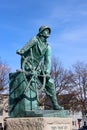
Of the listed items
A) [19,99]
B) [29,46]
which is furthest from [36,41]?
[19,99]

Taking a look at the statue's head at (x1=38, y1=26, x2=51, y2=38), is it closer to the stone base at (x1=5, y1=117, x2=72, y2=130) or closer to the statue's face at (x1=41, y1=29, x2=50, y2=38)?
the statue's face at (x1=41, y1=29, x2=50, y2=38)

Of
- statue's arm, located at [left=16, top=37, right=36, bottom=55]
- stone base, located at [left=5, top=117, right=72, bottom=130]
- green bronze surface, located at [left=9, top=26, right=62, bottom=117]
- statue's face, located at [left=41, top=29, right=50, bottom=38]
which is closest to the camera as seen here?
stone base, located at [left=5, top=117, right=72, bottom=130]

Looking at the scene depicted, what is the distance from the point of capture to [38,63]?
10.6m

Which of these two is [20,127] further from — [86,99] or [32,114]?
[86,99]

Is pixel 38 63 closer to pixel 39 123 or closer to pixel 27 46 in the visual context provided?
pixel 27 46

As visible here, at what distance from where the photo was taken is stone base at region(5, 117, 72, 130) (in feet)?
30.9

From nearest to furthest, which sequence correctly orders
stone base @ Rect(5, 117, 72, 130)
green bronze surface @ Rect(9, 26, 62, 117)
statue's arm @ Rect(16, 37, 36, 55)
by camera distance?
stone base @ Rect(5, 117, 72, 130) < green bronze surface @ Rect(9, 26, 62, 117) < statue's arm @ Rect(16, 37, 36, 55)

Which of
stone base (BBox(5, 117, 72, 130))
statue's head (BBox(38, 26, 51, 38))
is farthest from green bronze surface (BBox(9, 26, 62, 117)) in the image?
stone base (BBox(5, 117, 72, 130))

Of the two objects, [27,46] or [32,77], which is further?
[27,46]

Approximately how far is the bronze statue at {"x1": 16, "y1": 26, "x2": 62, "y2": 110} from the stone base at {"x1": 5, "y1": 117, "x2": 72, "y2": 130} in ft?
2.13

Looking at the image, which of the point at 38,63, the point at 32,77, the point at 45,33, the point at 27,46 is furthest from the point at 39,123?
the point at 45,33

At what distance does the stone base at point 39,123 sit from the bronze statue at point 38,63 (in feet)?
2.13

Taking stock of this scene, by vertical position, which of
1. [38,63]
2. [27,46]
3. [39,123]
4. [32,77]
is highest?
[27,46]

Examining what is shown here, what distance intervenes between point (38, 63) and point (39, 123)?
1.96 meters
